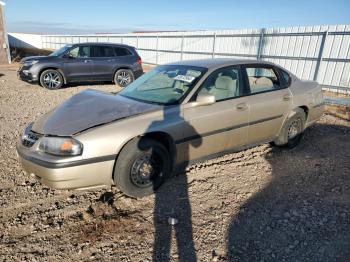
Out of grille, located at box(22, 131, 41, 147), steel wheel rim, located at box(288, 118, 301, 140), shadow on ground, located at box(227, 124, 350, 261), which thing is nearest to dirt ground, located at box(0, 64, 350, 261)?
shadow on ground, located at box(227, 124, 350, 261)

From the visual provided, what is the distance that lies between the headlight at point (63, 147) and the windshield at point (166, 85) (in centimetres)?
118

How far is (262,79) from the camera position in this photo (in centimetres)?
488

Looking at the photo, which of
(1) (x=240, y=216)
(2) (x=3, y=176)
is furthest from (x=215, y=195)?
(2) (x=3, y=176)

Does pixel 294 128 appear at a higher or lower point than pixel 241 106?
lower

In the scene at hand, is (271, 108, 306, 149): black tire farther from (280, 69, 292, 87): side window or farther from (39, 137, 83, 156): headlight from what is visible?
(39, 137, 83, 156): headlight

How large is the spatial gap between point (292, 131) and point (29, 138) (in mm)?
4110

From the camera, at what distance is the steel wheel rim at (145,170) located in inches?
138

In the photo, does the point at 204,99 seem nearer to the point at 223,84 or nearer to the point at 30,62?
the point at 223,84

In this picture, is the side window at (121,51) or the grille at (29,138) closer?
the grille at (29,138)

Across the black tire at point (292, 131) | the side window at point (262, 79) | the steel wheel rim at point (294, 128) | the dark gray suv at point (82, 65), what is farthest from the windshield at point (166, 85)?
the dark gray suv at point (82, 65)

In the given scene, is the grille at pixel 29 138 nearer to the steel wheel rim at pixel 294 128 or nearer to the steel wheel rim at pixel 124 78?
the steel wheel rim at pixel 294 128

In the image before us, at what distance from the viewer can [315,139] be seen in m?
5.98

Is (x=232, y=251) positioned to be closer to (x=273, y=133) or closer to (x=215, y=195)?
(x=215, y=195)

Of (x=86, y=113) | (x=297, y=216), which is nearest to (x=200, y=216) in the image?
(x=297, y=216)
